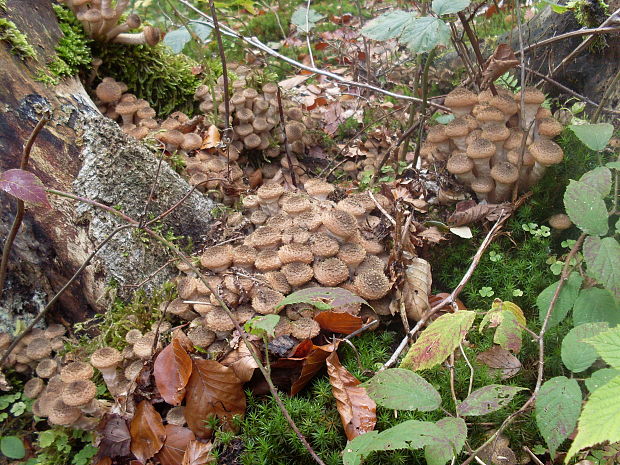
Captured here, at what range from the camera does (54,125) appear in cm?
374

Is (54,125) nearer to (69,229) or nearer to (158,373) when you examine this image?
(69,229)

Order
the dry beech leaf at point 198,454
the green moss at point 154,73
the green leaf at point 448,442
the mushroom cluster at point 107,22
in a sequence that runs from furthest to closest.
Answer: the green moss at point 154,73 → the mushroom cluster at point 107,22 → the dry beech leaf at point 198,454 → the green leaf at point 448,442

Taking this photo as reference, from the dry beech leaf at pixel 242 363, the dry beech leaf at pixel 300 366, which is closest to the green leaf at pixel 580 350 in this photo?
the dry beech leaf at pixel 300 366

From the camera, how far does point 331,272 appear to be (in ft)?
10.4

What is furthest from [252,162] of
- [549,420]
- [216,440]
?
[549,420]

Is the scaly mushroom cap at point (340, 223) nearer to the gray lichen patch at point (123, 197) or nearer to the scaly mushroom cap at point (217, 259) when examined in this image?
the scaly mushroom cap at point (217, 259)

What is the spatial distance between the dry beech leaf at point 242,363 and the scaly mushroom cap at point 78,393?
779 millimetres

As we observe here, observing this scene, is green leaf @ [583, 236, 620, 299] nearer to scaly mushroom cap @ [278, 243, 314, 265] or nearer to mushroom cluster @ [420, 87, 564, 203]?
mushroom cluster @ [420, 87, 564, 203]

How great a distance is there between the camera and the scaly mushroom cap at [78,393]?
283cm

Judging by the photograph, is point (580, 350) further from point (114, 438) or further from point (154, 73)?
point (154, 73)

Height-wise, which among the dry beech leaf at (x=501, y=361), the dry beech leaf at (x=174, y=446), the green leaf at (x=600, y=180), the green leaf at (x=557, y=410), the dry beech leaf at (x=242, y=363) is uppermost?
the green leaf at (x=600, y=180)

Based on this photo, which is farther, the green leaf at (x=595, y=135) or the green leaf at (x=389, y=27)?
the green leaf at (x=389, y=27)

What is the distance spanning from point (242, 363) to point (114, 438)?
0.91 m

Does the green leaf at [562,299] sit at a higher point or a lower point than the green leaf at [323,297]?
lower
